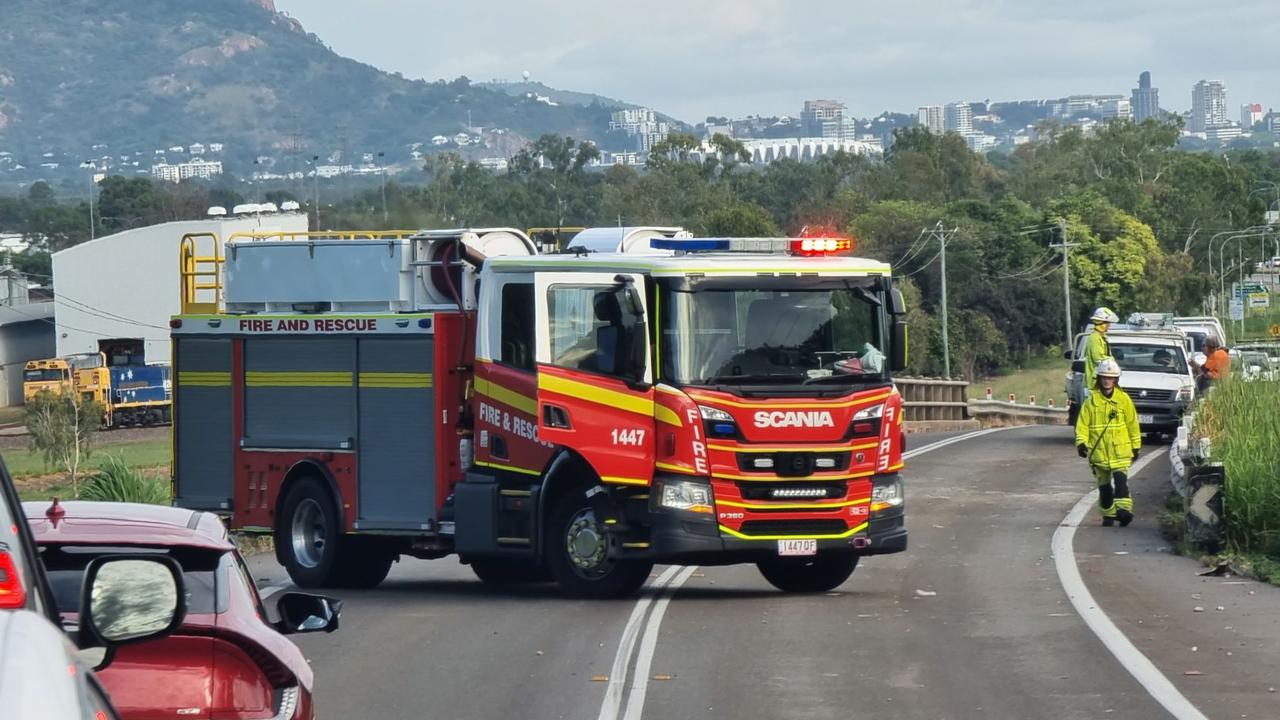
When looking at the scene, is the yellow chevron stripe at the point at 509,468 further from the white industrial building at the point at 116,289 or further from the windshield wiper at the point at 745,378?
the white industrial building at the point at 116,289

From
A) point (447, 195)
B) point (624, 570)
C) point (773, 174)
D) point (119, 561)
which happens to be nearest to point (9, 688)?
point (119, 561)

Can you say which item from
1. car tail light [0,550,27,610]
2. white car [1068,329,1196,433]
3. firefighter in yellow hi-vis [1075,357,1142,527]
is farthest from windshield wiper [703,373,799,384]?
white car [1068,329,1196,433]

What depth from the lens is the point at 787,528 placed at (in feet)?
46.2

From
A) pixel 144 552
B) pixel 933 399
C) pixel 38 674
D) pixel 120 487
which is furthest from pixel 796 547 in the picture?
pixel 933 399

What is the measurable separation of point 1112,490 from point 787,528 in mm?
6460

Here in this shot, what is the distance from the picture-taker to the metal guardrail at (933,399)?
47281 mm

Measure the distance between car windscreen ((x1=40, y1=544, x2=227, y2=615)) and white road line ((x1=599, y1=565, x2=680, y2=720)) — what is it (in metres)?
4.61

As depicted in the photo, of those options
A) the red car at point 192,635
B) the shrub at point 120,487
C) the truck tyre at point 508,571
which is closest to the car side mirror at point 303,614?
the red car at point 192,635

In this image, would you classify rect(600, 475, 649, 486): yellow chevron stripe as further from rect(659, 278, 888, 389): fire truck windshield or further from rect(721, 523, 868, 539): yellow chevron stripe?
rect(659, 278, 888, 389): fire truck windshield

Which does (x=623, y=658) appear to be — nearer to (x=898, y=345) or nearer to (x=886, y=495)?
(x=886, y=495)

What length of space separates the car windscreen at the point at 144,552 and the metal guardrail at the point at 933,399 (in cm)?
4138

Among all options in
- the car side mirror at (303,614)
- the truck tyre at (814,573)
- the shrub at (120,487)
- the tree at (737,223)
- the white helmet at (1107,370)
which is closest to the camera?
the car side mirror at (303,614)

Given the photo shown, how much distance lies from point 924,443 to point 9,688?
3385 centimetres

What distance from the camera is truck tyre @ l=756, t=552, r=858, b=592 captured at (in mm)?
15258
